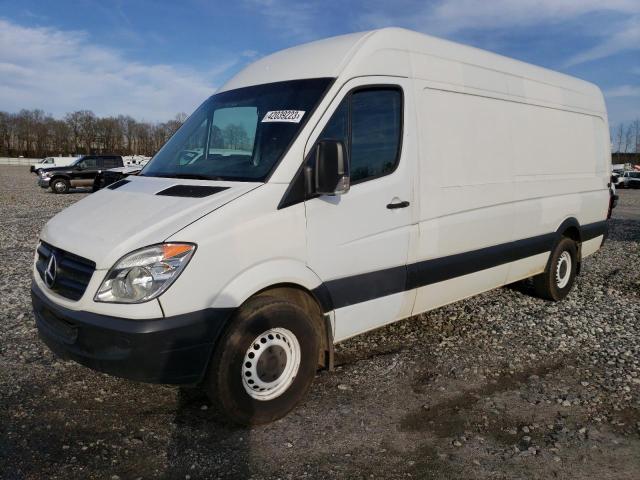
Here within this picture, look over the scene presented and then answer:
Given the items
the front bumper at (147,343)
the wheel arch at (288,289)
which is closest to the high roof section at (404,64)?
the wheel arch at (288,289)

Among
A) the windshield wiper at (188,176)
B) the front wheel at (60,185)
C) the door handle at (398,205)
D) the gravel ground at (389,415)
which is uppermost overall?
the windshield wiper at (188,176)

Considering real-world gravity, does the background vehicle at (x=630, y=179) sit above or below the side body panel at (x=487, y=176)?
below

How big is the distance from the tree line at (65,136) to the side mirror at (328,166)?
98457 mm

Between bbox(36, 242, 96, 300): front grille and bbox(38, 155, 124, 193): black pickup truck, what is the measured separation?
23.8 meters

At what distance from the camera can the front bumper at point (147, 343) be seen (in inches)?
119

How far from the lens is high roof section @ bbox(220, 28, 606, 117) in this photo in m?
3.98

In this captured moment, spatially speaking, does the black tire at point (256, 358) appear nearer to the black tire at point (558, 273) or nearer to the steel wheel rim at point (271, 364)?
the steel wheel rim at point (271, 364)

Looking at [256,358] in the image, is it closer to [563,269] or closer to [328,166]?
[328,166]

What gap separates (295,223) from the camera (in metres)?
3.51

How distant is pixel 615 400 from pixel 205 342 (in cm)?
309

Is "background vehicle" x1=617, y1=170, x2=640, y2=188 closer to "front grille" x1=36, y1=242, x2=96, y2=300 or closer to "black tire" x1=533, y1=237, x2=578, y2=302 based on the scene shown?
"black tire" x1=533, y1=237, x2=578, y2=302

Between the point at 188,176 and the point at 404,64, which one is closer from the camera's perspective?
the point at 188,176

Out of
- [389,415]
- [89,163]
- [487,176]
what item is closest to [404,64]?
[487,176]

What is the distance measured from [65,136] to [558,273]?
354ft
